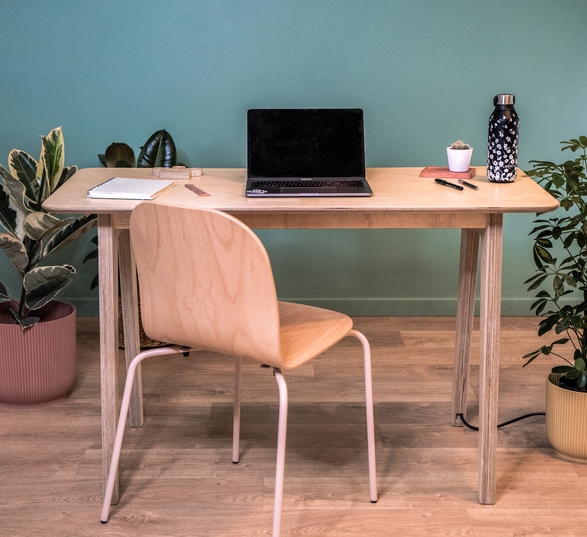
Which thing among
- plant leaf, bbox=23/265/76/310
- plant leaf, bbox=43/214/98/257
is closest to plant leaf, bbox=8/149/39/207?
plant leaf, bbox=43/214/98/257

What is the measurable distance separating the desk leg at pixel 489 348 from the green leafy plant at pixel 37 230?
1.29m

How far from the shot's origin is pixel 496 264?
6.75 feet

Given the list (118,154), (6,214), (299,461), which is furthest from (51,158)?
(299,461)

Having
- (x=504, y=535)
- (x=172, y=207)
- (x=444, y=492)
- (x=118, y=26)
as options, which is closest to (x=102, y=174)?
(x=172, y=207)

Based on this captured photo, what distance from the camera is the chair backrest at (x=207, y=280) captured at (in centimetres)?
175

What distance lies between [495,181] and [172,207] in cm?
95

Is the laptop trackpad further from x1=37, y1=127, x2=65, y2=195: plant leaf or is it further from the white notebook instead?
x1=37, y1=127, x2=65, y2=195: plant leaf

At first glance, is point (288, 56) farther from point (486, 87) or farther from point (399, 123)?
point (486, 87)

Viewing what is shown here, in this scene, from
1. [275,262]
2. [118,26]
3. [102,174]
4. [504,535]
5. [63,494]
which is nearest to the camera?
[504,535]

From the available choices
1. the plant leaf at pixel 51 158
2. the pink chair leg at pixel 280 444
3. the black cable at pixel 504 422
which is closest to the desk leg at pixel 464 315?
the black cable at pixel 504 422

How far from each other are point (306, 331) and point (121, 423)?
1.67 ft

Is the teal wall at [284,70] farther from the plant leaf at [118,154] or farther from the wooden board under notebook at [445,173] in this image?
the wooden board under notebook at [445,173]

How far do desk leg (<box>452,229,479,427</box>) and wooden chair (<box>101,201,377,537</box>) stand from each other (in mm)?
581

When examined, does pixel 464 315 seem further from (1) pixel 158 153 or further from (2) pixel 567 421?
(1) pixel 158 153
